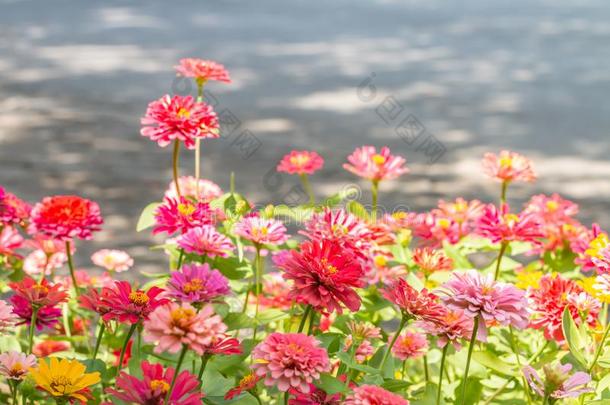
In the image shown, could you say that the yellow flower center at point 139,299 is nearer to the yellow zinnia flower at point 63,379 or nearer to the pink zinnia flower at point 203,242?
the yellow zinnia flower at point 63,379

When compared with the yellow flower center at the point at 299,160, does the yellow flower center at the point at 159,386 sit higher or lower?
lower

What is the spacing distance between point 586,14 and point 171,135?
7781 mm

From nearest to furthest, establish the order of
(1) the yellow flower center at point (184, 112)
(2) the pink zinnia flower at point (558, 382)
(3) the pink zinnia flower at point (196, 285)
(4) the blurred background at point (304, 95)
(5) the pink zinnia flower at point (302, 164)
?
(2) the pink zinnia flower at point (558, 382), (3) the pink zinnia flower at point (196, 285), (1) the yellow flower center at point (184, 112), (5) the pink zinnia flower at point (302, 164), (4) the blurred background at point (304, 95)

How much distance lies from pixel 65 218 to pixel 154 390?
59 cm

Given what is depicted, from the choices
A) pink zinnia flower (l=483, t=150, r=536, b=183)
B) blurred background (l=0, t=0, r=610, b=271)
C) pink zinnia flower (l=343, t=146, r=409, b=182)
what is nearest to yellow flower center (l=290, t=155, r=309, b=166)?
pink zinnia flower (l=343, t=146, r=409, b=182)

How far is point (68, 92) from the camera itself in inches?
216

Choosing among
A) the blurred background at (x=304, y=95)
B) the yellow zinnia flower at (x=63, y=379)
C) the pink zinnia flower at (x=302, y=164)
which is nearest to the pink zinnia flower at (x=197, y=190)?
the pink zinnia flower at (x=302, y=164)

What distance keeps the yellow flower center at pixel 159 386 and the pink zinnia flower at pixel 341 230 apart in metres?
0.36

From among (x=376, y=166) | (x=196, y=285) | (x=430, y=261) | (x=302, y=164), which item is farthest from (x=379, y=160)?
(x=196, y=285)

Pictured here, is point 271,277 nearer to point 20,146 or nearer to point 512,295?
point 512,295

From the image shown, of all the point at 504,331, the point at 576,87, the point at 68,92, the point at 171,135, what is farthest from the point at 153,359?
the point at 576,87

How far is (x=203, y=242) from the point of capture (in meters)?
1.37

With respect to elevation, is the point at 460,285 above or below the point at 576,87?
below

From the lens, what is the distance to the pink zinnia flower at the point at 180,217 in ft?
4.66
